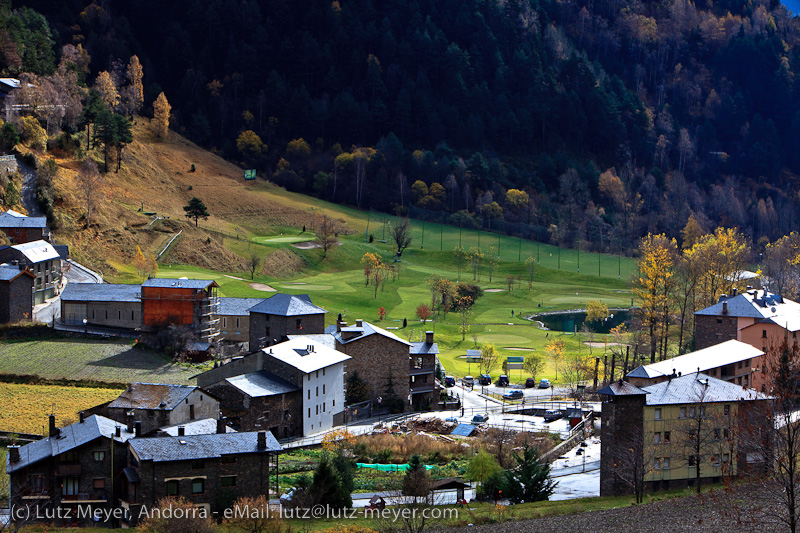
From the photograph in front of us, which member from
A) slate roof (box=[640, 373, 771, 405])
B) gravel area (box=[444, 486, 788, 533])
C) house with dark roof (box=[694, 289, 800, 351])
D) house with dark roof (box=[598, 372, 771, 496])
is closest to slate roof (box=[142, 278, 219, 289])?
house with dark roof (box=[598, 372, 771, 496])

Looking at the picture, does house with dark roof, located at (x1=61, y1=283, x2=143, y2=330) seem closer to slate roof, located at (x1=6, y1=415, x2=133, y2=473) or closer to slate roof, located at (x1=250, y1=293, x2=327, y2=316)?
slate roof, located at (x1=250, y1=293, x2=327, y2=316)

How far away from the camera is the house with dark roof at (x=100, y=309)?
79.8 meters

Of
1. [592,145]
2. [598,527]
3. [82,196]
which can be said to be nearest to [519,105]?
[592,145]

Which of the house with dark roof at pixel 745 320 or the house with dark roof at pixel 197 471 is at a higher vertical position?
the house with dark roof at pixel 745 320

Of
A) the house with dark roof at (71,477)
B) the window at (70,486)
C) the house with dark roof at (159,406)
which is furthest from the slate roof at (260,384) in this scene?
the window at (70,486)

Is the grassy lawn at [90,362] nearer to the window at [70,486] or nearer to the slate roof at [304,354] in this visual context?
the slate roof at [304,354]

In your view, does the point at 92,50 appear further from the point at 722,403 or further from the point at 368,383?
the point at 722,403

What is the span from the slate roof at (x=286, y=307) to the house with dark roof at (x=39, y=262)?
1879 cm

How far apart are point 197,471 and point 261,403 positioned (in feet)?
54.2

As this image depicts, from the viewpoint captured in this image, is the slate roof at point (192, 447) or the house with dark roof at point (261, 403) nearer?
the slate roof at point (192, 447)

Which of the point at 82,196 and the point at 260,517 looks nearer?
the point at 260,517

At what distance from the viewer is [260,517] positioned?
38.8 metres

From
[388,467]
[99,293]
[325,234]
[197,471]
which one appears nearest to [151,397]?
[197,471]

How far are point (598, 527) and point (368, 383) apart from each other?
33390mm
